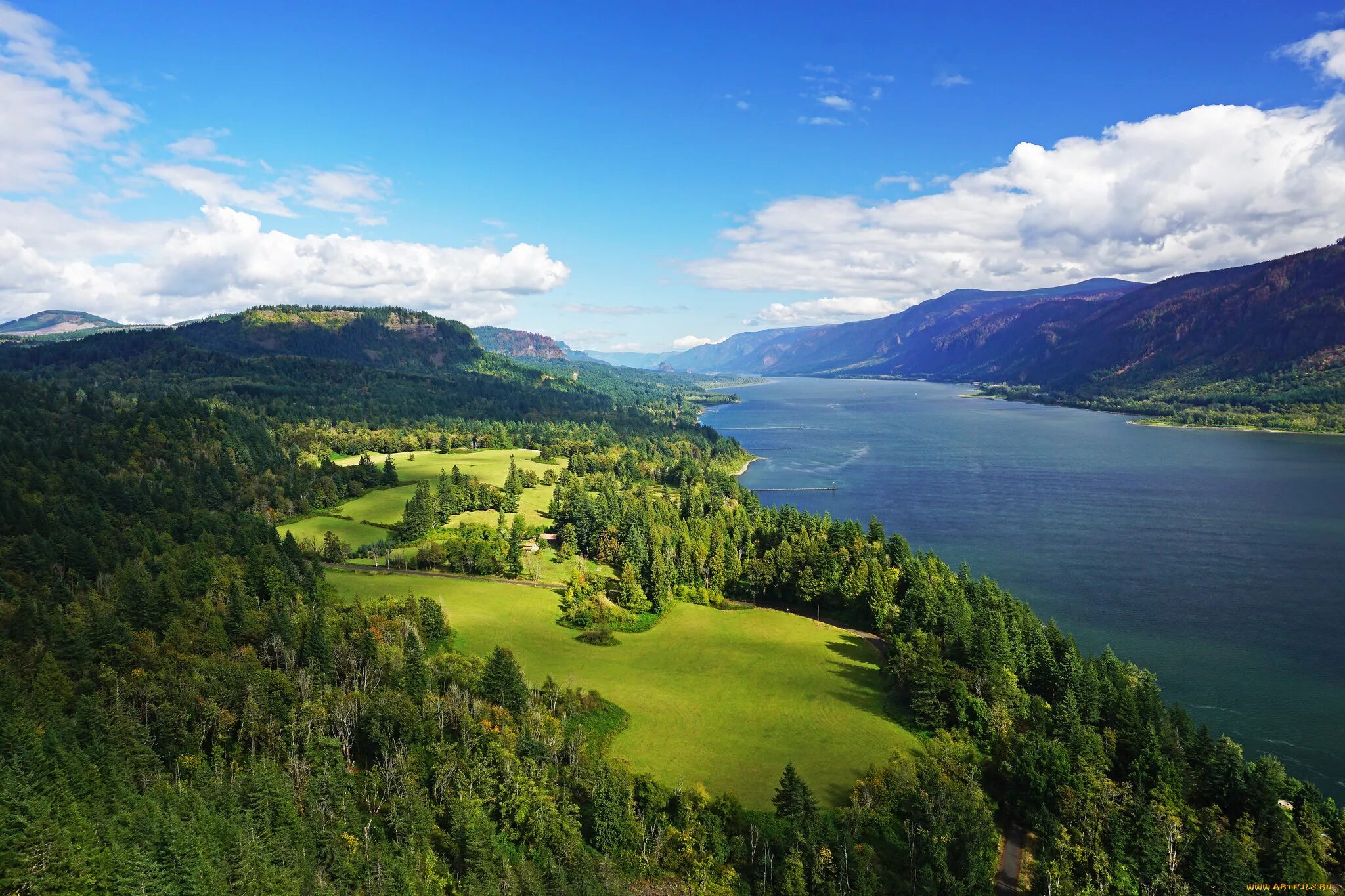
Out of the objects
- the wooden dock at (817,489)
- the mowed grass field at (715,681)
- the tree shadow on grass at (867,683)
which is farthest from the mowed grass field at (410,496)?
the tree shadow on grass at (867,683)

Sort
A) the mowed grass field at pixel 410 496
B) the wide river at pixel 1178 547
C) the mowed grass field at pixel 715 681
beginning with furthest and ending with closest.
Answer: the mowed grass field at pixel 410 496 → the wide river at pixel 1178 547 → the mowed grass field at pixel 715 681

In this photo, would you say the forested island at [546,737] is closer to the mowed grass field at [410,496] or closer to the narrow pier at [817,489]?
the mowed grass field at [410,496]

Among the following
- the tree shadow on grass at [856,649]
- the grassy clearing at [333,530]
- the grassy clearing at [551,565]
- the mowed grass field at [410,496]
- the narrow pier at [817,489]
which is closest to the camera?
the tree shadow on grass at [856,649]

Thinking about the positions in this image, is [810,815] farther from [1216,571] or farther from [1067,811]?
[1216,571]

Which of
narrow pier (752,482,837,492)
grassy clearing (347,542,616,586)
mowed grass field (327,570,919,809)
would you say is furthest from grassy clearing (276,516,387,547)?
narrow pier (752,482,837,492)

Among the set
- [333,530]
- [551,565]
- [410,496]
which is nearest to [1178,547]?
[551,565]

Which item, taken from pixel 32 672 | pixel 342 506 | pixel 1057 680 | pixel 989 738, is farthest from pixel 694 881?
pixel 342 506

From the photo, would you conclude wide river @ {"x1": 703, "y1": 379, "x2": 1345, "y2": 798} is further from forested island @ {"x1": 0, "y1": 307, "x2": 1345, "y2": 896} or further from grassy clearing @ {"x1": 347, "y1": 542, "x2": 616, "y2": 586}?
grassy clearing @ {"x1": 347, "y1": 542, "x2": 616, "y2": 586}

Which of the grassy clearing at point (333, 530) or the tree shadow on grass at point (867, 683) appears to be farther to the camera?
the grassy clearing at point (333, 530)
